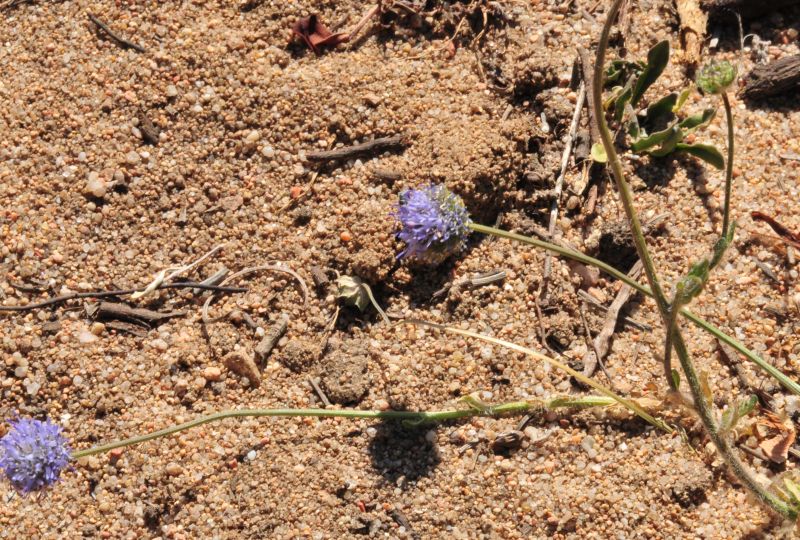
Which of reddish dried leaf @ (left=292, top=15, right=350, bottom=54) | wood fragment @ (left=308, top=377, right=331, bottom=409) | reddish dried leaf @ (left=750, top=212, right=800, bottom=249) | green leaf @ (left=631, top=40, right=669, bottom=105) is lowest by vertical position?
wood fragment @ (left=308, top=377, right=331, bottom=409)

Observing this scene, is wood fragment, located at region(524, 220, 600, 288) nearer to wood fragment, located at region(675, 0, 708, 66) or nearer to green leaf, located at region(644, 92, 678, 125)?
green leaf, located at region(644, 92, 678, 125)

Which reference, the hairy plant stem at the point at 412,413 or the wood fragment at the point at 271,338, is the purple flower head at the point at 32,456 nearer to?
the hairy plant stem at the point at 412,413

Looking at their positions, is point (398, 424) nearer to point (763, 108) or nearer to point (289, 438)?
point (289, 438)

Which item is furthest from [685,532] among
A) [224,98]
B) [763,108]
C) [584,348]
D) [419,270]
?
[224,98]

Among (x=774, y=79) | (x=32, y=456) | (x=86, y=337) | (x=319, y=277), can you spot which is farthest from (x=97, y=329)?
(x=774, y=79)

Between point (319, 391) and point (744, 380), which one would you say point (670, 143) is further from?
point (319, 391)

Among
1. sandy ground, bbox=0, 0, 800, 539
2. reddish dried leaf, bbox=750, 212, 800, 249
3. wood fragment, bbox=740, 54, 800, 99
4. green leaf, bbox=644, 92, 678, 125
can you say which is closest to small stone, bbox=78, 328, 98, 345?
sandy ground, bbox=0, 0, 800, 539
